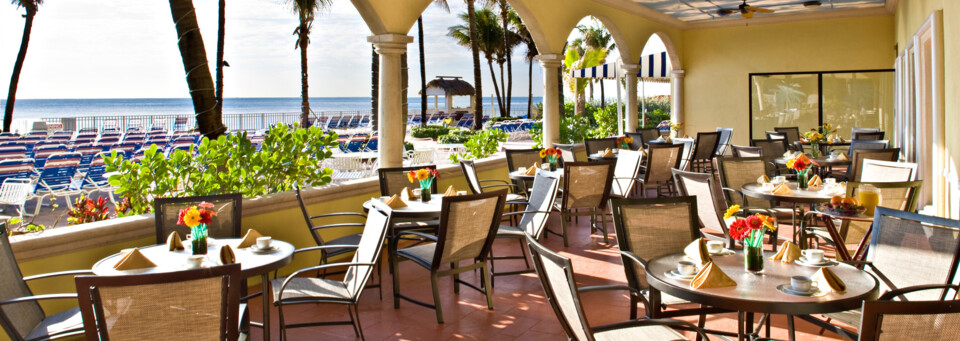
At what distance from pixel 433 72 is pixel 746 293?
2464 inches

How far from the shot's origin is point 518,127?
25.7 meters

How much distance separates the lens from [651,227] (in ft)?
11.7

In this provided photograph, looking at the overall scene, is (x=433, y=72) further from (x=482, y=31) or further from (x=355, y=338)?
(x=355, y=338)

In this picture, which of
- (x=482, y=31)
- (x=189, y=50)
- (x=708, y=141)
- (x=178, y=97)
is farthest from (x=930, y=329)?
(x=178, y=97)

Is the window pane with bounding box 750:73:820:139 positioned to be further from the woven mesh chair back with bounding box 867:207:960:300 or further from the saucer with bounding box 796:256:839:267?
the saucer with bounding box 796:256:839:267

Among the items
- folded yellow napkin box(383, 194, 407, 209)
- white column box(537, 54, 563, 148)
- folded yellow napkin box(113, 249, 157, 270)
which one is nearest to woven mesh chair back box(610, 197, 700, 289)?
folded yellow napkin box(383, 194, 407, 209)

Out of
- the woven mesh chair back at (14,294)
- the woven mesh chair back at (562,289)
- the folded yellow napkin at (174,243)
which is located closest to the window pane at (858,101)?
the woven mesh chair back at (562,289)

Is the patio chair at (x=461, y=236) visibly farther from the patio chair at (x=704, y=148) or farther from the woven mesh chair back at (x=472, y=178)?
the patio chair at (x=704, y=148)

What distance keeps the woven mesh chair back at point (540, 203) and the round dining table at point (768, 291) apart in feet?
6.33

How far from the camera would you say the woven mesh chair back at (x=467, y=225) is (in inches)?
158

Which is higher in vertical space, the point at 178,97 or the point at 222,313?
the point at 178,97

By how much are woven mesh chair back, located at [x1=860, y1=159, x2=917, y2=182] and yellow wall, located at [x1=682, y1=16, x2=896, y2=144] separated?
887 cm

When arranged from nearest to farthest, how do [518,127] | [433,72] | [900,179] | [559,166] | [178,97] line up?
[900,179], [559,166], [518,127], [433,72], [178,97]

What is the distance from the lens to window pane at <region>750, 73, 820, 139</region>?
13656 millimetres
